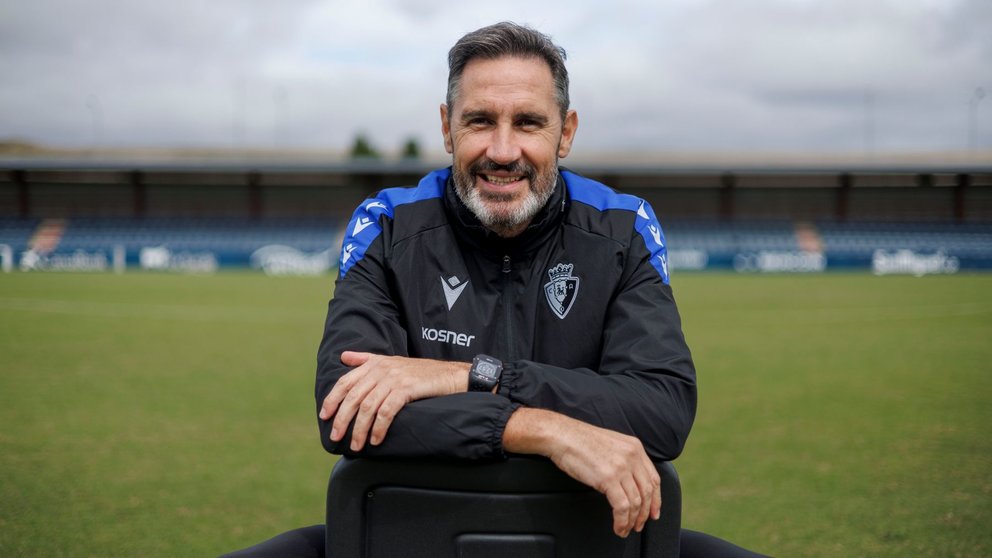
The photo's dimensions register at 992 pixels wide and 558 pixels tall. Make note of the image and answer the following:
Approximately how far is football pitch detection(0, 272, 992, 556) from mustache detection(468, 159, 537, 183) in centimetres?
280

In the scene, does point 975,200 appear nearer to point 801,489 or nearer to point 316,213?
point 316,213

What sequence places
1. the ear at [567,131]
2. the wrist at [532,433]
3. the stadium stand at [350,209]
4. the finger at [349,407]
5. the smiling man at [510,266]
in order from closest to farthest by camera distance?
the wrist at [532,433] → the finger at [349,407] → the smiling man at [510,266] → the ear at [567,131] → the stadium stand at [350,209]

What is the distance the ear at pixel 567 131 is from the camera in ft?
9.15

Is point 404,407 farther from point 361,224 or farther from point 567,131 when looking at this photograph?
point 567,131

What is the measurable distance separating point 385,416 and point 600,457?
537 millimetres

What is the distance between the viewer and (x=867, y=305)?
1912 cm

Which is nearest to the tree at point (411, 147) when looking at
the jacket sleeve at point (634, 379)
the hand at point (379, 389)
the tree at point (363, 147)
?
the tree at point (363, 147)

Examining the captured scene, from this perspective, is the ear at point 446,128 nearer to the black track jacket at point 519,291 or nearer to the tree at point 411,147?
the black track jacket at point 519,291

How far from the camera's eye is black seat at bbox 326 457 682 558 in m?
1.86

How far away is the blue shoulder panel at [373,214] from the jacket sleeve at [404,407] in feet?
0.10

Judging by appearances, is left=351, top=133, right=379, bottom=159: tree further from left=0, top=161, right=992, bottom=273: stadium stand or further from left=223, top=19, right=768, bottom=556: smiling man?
left=223, top=19, right=768, bottom=556: smiling man

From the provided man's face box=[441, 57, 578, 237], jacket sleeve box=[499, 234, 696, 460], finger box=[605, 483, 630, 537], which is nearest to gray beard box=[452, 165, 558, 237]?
man's face box=[441, 57, 578, 237]

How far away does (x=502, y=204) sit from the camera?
2.54 meters

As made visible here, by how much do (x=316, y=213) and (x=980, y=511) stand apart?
4485 cm
